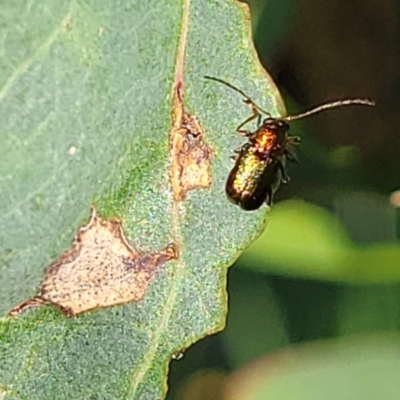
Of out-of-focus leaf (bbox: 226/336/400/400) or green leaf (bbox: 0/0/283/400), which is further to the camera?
out-of-focus leaf (bbox: 226/336/400/400)

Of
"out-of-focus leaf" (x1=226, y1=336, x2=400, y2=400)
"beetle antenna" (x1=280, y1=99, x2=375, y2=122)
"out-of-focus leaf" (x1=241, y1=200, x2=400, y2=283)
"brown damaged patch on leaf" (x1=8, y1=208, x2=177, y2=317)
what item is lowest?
"out-of-focus leaf" (x1=226, y1=336, x2=400, y2=400)

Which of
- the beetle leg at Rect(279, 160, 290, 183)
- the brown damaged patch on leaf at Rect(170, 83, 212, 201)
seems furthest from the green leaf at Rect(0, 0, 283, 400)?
the beetle leg at Rect(279, 160, 290, 183)

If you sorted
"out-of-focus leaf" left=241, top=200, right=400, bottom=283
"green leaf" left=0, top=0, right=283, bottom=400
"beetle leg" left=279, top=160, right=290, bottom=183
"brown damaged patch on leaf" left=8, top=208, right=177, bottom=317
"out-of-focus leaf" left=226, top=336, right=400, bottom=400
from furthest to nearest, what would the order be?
"beetle leg" left=279, top=160, right=290, bottom=183, "out-of-focus leaf" left=241, top=200, right=400, bottom=283, "out-of-focus leaf" left=226, top=336, right=400, bottom=400, "brown damaged patch on leaf" left=8, top=208, right=177, bottom=317, "green leaf" left=0, top=0, right=283, bottom=400

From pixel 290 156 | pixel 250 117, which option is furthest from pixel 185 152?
pixel 290 156

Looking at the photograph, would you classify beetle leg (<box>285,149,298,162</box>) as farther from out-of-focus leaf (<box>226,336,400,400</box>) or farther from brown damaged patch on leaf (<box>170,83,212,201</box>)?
brown damaged patch on leaf (<box>170,83,212,201</box>)

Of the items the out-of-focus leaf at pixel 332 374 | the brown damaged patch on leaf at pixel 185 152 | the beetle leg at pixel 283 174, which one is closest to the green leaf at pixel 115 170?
the brown damaged patch on leaf at pixel 185 152

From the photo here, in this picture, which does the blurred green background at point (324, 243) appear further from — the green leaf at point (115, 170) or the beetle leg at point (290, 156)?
the green leaf at point (115, 170)
